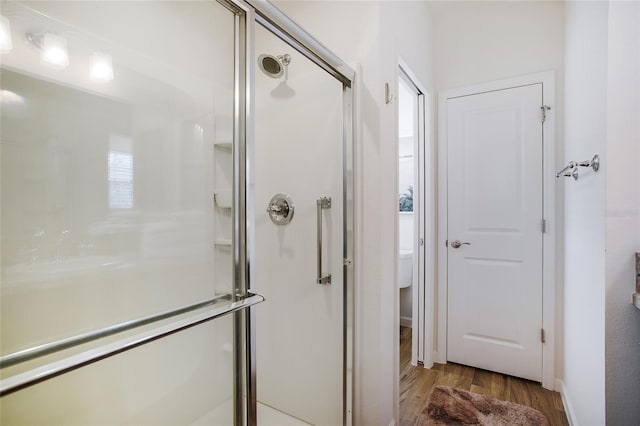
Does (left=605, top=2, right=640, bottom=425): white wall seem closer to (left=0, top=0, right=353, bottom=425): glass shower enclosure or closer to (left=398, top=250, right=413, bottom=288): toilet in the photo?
(left=0, top=0, right=353, bottom=425): glass shower enclosure

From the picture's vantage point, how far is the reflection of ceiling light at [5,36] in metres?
0.82

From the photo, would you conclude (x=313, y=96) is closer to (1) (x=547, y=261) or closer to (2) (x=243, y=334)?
(2) (x=243, y=334)

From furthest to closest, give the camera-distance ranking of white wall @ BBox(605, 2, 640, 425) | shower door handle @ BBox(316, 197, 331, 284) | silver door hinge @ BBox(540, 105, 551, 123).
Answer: silver door hinge @ BBox(540, 105, 551, 123) < shower door handle @ BBox(316, 197, 331, 284) < white wall @ BBox(605, 2, 640, 425)

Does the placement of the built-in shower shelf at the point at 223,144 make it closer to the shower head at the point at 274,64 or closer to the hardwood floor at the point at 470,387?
the shower head at the point at 274,64

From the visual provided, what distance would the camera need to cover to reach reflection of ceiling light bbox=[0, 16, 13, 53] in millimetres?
824

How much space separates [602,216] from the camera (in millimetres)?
1173

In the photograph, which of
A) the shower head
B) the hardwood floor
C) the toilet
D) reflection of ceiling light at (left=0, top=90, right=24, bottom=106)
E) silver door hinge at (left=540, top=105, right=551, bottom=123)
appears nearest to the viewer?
reflection of ceiling light at (left=0, top=90, right=24, bottom=106)

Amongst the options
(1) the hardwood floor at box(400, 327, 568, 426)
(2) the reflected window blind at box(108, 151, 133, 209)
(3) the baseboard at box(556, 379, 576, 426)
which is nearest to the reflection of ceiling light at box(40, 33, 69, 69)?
(2) the reflected window blind at box(108, 151, 133, 209)

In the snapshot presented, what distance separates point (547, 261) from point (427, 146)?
1101mm

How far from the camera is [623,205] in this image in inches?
44.0

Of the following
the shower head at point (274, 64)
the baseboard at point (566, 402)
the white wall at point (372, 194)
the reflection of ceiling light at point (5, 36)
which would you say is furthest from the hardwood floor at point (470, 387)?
the reflection of ceiling light at point (5, 36)

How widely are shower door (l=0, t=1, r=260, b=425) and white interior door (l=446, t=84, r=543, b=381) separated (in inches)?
72.5

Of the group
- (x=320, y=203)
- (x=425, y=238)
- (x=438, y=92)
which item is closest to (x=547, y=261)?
(x=425, y=238)

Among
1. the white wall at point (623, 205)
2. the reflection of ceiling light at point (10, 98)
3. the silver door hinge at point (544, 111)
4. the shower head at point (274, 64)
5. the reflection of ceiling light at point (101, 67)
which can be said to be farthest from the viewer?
the silver door hinge at point (544, 111)
